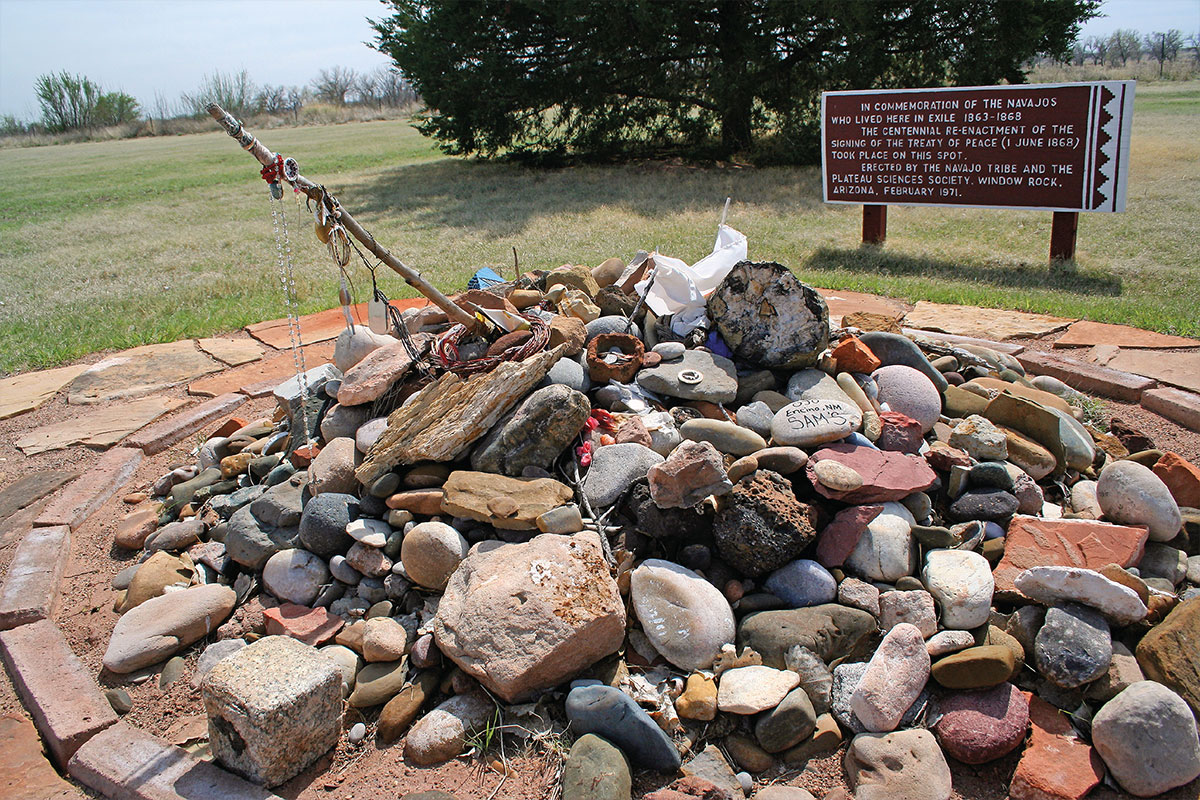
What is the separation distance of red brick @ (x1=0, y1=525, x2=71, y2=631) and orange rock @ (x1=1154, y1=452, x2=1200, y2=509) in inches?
173

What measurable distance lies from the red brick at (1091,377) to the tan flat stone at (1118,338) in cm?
39

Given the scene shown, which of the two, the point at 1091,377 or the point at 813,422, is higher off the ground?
the point at 813,422

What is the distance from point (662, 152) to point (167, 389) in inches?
445

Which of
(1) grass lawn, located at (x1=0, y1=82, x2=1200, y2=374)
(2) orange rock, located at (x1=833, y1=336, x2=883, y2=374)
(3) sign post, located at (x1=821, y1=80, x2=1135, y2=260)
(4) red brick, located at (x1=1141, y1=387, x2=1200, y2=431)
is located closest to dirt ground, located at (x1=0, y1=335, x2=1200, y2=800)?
(2) orange rock, located at (x1=833, y1=336, x2=883, y2=374)

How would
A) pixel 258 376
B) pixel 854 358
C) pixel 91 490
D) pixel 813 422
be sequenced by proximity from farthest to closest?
pixel 258 376, pixel 91 490, pixel 854 358, pixel 813 422

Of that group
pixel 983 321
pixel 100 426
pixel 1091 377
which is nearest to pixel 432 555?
pixel 100 426

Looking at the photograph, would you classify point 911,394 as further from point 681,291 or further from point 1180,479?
point 681,291

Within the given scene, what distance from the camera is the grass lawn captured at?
21.1 ft

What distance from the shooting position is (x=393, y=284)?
7.18m

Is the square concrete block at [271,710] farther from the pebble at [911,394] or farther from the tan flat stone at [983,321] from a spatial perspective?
the tan flat stone at [983,321]

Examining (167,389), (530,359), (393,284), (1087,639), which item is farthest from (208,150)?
(1087,639)

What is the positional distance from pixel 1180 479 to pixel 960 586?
1328mm

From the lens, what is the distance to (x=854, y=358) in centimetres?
384

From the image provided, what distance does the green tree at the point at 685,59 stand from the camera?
1133 cm
